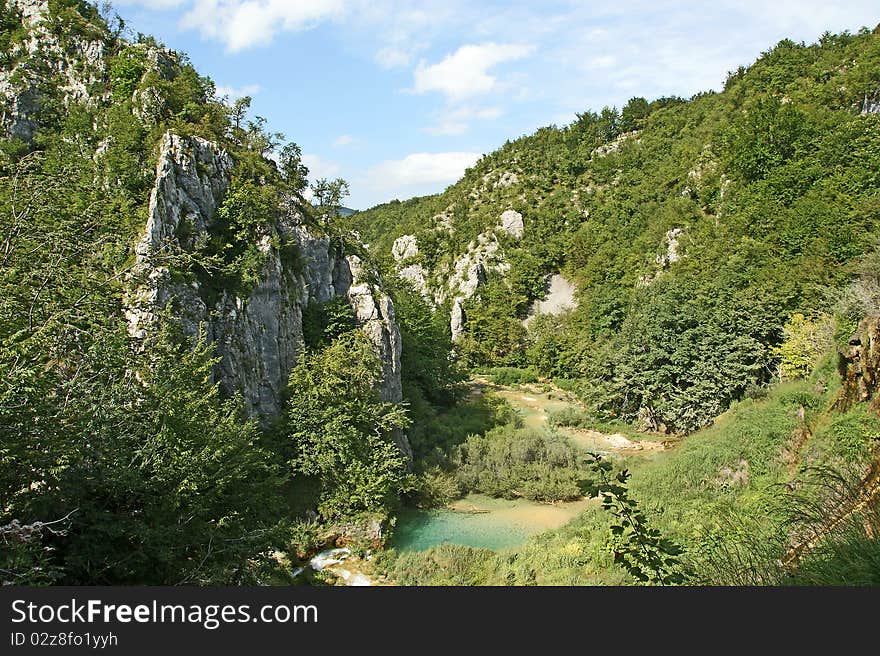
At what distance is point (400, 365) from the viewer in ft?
82.2

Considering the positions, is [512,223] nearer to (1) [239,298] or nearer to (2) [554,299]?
(2) [554,299]

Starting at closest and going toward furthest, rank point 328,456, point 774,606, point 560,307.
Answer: point 774,606
point 328,456
point 560,307

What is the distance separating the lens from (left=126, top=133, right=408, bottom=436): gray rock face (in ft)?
50.4

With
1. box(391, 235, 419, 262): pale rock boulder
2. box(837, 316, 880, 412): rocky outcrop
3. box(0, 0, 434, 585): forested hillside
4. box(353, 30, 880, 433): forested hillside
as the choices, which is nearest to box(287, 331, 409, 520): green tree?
box(0, 0, 434, 585): forested hillside

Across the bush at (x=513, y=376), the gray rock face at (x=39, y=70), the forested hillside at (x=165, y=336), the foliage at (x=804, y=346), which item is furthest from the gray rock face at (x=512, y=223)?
the gray rock face at (x=39, y=70)

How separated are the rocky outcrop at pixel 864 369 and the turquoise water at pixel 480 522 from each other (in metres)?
10.3

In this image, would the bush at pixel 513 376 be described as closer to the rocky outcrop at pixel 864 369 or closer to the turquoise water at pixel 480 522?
the turquoise water at pixel 480 522

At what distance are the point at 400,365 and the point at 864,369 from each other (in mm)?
17973

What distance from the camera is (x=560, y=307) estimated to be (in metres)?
51.2

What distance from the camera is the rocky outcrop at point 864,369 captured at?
37.2 feet

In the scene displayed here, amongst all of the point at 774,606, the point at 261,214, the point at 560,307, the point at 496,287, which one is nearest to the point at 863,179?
the point at 560,307

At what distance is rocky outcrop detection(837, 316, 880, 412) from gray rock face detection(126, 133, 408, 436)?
15984mm

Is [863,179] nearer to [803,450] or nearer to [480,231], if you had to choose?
[803,450]

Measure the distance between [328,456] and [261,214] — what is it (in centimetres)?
952
